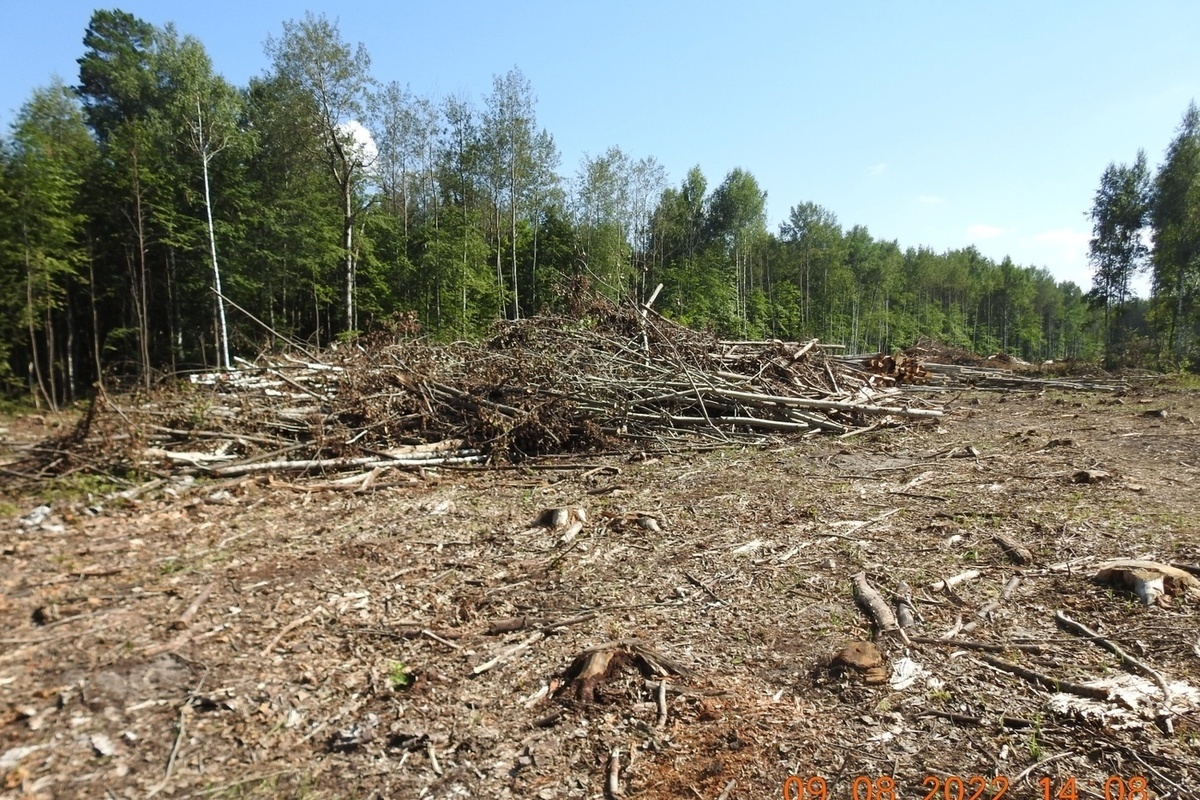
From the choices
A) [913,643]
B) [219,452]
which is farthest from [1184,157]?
[219,452]

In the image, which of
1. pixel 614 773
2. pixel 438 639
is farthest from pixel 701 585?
pixel 614 773

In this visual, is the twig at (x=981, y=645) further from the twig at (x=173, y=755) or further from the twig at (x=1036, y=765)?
the twig at (x=173, y=755)

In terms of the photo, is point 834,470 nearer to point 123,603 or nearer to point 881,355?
point 123,603

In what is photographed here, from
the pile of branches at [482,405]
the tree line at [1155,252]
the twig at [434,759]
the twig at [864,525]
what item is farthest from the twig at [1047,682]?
the tree line at [1155,252]

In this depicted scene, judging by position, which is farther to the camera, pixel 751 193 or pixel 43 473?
pixel 751 193

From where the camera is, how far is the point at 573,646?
3254 millimetres

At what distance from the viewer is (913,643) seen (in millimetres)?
3189

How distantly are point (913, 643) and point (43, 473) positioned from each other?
7246mm

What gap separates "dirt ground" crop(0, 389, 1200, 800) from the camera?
229 centimetres

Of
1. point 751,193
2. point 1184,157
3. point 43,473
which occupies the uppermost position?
point 751,193
